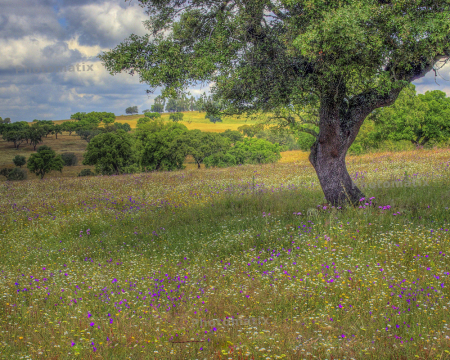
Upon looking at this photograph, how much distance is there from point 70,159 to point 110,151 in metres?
39.4

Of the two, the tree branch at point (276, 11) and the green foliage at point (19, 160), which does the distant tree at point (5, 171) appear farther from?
the tree branch at point (276, 11)

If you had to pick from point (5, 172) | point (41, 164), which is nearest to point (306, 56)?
point (41, 164)

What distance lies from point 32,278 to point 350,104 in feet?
33.3

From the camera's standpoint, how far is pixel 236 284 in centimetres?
544

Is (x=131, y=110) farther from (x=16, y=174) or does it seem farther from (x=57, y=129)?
(x=16, y=174)

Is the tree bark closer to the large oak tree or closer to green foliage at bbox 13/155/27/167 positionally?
the large oak tree

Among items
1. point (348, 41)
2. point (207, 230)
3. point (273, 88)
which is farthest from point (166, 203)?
point (348, 41)

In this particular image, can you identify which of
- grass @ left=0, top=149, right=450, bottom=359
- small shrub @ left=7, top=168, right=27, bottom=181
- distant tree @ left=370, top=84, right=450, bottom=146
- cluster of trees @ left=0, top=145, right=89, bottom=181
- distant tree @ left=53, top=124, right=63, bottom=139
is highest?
distant tree @ left=53, top=124, right=63, bottom=139

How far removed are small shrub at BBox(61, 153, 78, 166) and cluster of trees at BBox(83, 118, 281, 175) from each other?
23.7m

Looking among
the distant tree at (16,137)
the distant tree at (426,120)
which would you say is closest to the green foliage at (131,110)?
the distant tree at (16,137)

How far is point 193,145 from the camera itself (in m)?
60.2

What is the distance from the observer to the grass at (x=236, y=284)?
3.78 meters

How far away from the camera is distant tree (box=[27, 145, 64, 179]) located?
199 ft

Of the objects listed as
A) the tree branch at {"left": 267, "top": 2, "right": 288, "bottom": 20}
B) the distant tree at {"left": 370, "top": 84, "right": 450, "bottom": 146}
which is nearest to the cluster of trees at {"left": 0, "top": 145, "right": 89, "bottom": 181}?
the distant tree at {"left": 370, "top": 84, "right": 450, "bottom": 146}
